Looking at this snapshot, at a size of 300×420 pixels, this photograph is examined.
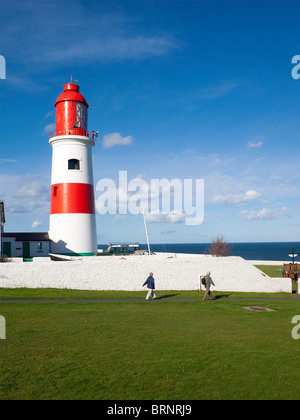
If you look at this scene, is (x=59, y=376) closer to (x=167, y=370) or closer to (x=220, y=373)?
(x=167, y=370)

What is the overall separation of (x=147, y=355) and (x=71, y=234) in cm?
2065

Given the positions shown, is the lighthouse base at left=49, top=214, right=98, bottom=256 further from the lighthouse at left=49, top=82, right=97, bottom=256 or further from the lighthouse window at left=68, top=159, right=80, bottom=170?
the lighthouse window at left=68, top=159, right=80, bottom=170

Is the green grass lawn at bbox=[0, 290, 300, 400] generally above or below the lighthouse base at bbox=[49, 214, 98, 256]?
below

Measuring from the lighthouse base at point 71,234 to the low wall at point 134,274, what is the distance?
5330mm

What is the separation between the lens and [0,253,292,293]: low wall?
2197cm

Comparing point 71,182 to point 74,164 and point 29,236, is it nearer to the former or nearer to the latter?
point 74,164

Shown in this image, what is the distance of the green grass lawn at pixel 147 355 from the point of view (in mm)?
7306

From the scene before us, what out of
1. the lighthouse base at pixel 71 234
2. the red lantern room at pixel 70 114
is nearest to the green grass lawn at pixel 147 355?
the lighthouse base at pixel 71 234

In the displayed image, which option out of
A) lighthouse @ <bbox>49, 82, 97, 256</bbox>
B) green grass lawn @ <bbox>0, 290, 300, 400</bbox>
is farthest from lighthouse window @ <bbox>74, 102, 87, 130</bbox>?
green grass lawn @ <bbox>0, 290, 300, 400</bbox>

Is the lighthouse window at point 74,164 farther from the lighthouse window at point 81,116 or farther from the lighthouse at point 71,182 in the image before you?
the lighthouse window at point 81,116

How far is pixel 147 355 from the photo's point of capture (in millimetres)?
9461

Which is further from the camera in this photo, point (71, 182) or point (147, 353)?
point (71, 182)

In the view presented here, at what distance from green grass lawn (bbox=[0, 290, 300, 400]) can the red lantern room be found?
17.7 metres

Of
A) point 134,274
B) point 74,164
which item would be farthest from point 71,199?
point 134,274
